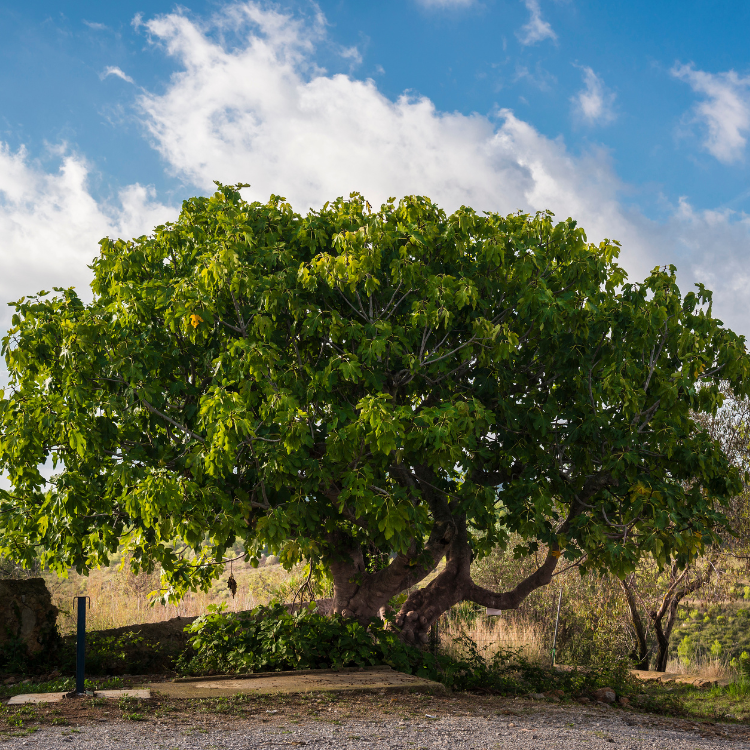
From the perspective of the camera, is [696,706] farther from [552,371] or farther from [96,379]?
[96,379]

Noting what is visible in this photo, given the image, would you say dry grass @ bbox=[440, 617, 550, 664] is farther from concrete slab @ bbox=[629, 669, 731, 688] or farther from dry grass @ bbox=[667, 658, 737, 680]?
dry grass @ bbox=[667, 658, 737, 680]

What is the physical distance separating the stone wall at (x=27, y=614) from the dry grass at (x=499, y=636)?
7555mm

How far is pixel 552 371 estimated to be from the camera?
32.7 ft

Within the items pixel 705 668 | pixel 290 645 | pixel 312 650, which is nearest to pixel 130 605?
pixel 290 645

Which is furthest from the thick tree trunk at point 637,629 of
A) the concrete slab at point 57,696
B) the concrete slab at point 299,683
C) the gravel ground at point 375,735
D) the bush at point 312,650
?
the concrete slab at point 57,696

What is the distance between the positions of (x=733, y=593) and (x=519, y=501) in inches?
280

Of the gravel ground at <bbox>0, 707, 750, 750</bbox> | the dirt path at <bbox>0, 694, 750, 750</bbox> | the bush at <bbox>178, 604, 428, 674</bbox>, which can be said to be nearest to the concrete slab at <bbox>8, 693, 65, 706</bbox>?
the dirt path at <bbox>0, 694, 750, 750</bbox>

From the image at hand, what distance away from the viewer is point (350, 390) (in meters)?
9.48

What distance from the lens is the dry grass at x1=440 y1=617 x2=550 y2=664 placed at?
49.8 feet

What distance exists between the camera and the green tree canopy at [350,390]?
25.8 feet

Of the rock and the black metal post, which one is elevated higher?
the black metal post

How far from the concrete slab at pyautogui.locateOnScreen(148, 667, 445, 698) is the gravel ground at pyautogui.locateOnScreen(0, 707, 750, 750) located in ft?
5.17

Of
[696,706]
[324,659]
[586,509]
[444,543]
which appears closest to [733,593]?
[696,706]

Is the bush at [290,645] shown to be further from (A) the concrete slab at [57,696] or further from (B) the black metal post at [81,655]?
(B) the black metal post at [81,655]
